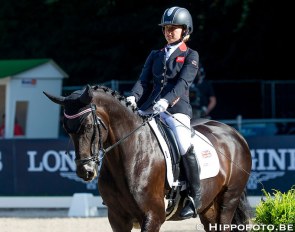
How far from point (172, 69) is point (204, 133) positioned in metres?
1.00

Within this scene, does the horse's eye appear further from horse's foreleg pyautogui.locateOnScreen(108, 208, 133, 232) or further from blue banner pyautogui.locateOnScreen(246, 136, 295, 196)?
blue banner pyautogui.locateOnScreen(246, 136, 295, 196)

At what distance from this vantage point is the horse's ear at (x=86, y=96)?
23.3ft

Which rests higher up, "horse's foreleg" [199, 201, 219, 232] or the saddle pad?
the saddle pad

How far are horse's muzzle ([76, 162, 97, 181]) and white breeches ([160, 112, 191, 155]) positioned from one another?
1.13m

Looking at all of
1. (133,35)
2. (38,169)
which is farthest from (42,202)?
(133,35)

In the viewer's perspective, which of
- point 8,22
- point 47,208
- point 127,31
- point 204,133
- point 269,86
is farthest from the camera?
point 8,22

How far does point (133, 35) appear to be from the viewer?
22609 mm

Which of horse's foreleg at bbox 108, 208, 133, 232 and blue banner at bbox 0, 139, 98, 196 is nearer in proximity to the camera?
horse's foreleg at bbox 108, 208, 133, 232

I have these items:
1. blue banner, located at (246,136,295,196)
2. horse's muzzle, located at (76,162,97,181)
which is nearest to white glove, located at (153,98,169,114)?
horse's muzzle, located at (76,162,97,181)

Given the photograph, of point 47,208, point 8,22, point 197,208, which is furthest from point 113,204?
point 8,22

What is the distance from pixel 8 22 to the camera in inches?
969

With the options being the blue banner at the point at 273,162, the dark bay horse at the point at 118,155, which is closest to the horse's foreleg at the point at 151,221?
the dark bay horse at the point at 118,155

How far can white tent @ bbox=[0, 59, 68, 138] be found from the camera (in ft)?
59.6

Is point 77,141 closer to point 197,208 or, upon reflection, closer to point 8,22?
point 197,208
